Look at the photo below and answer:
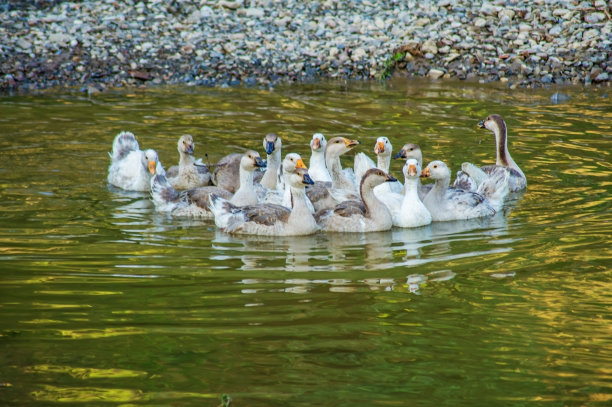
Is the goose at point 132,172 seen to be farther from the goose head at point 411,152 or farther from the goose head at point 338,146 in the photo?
the goose head at point 411,152

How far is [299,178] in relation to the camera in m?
12.2

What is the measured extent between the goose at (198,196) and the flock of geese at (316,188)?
1cm

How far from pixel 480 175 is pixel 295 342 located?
7.61m

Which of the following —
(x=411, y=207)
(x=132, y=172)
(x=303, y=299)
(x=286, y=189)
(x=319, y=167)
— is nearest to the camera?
(x=303, y=299)

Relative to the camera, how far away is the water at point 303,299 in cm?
705

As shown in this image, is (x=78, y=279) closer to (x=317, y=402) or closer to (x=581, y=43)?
(x=317, y=402)

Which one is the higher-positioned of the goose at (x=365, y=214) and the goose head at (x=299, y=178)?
the goose head at (x=299, y=178)

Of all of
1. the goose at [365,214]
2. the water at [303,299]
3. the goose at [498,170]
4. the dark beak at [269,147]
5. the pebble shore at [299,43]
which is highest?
the pebble shore at [299,43]

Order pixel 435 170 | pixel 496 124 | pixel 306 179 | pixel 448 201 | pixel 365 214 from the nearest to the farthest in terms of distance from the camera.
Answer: pixel 306 179
pixel 365 214
pixel 435 170
pixel 448 201
pixel 496 124

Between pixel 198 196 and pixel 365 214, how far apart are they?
261 cm

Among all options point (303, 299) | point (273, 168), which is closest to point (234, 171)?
point (273, 168)

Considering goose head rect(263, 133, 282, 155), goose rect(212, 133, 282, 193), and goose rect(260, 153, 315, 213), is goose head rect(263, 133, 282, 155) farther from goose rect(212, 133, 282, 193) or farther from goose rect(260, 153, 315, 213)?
goose rect(212, 133, 282, 193)

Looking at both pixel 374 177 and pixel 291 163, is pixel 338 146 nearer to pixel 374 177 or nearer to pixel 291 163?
pixel 291 163

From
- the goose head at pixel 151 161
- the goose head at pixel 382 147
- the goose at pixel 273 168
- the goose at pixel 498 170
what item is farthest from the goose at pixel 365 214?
the goose head at pixel 151 161
